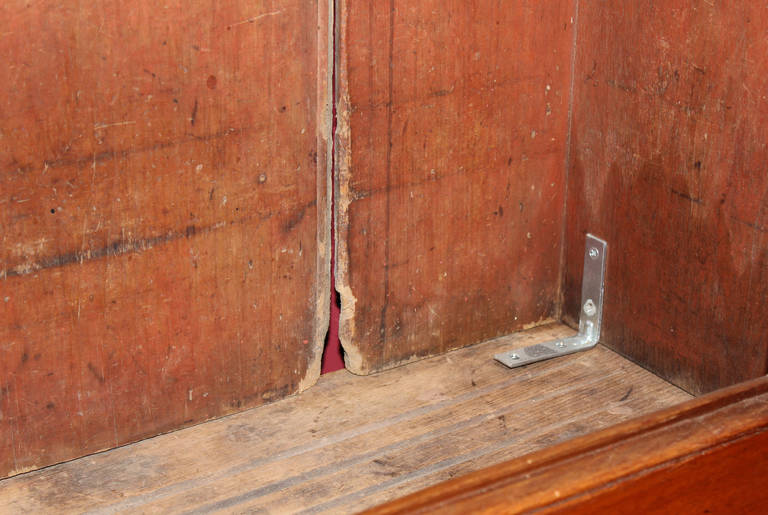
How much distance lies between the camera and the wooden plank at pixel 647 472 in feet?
2.62

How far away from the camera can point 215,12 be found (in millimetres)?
1103

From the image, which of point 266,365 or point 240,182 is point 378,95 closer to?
point 240,182

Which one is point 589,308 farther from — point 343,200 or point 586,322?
point 343,200

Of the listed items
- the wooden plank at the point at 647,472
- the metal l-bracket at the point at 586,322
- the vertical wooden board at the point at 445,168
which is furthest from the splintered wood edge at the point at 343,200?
the wooden plank at the point at 647,472

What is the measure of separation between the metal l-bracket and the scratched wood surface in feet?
0.94

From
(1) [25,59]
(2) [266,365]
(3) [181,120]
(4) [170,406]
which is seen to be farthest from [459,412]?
(1) [25,59]

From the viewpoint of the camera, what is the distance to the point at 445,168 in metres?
1.31

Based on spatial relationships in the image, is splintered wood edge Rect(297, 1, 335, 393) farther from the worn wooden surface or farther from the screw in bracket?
the screw in bracket

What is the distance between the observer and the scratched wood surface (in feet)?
3.43

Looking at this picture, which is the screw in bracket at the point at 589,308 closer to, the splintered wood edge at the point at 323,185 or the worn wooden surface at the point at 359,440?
the worn wooden surface at the point at 359,440

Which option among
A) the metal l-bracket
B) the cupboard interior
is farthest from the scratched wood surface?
the metal l-bracket

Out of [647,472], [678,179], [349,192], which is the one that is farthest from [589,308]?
[647,472]

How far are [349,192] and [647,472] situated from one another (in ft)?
1.72

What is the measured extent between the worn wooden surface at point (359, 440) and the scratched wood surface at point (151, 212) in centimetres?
4
